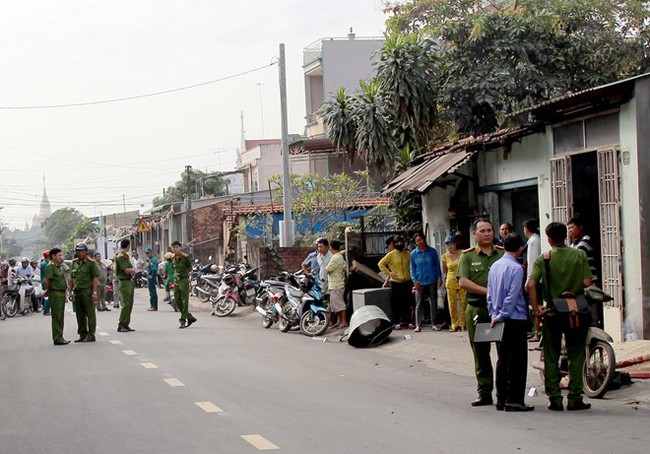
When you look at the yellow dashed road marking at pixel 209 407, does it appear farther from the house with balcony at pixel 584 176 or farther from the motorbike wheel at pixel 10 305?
the motorbike wheel at pixel 10 305

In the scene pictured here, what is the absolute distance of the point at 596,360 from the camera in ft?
35.6

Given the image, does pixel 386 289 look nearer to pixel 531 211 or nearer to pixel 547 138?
pixel 531 211

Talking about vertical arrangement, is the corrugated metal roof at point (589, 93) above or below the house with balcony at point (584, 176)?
above

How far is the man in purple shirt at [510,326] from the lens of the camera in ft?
33.2

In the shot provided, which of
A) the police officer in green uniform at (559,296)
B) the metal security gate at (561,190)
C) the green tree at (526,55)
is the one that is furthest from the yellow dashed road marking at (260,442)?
the green tree at (526,55)

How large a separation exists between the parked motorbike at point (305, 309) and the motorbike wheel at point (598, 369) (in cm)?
980

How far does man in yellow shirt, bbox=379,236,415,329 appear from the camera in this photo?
2019 centimetres

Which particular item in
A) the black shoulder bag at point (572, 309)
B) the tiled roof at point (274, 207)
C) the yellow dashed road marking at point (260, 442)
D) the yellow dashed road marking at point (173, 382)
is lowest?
the yellow dashed road marking at point (173, 382)

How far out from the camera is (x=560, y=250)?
10.2 metres

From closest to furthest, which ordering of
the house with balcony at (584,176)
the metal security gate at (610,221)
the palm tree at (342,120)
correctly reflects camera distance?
the house with balcony at (584,176), the metal security gate at (610,221), the palm tree at (342,120)

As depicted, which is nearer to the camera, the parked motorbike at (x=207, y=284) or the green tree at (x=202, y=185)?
the parked motorbike at (x=207, y=284)

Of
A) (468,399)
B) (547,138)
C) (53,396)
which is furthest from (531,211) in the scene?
(53,396)

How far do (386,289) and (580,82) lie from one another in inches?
335

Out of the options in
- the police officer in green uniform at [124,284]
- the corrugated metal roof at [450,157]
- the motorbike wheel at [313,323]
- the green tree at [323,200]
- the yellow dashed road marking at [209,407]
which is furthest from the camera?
the green tree at [323,200]
